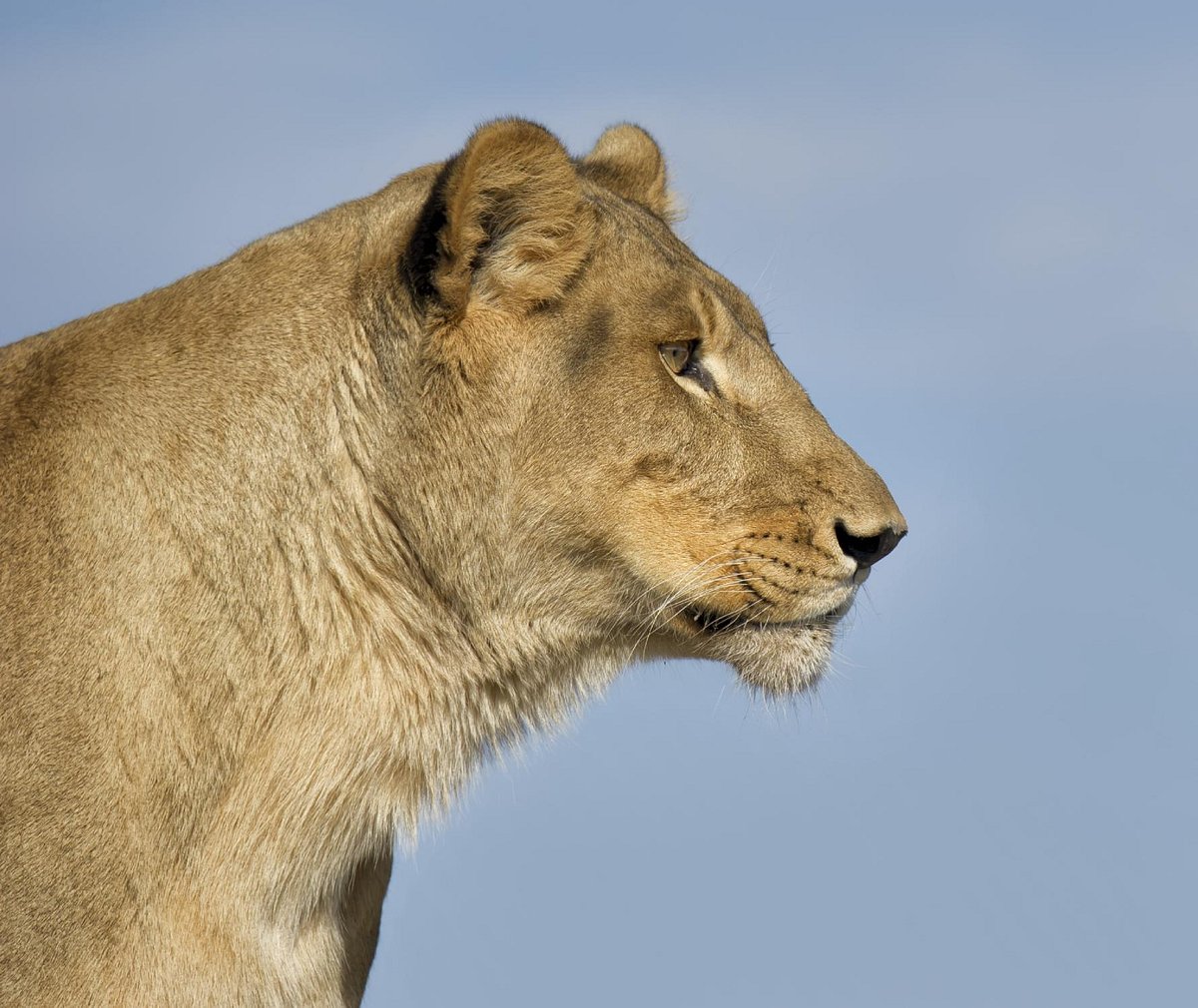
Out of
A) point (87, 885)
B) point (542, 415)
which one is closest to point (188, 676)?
point (87, 885)

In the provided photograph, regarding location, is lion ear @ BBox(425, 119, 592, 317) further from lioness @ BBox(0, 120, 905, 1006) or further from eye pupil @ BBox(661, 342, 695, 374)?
eye pupil @ BBox(661, 342, 695, 374)

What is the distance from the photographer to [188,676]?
5703 millimetres

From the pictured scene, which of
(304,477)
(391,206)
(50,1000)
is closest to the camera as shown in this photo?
(50,1000)

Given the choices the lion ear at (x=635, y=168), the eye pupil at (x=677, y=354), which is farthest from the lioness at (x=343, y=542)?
the lion ear at (x=635, y=168)

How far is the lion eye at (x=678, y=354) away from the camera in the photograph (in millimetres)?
6227

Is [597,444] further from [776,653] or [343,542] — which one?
[776,653]

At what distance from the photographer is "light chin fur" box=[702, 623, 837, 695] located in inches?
254

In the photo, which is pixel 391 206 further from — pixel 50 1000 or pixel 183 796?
pixel 50 1000

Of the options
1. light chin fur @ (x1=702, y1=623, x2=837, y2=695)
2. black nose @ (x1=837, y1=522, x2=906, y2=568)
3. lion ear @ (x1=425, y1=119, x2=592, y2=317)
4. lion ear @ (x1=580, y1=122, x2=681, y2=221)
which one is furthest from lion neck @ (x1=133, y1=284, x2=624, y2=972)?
lion ear @ (x1=580, y1=122, x2=681, y2=221)

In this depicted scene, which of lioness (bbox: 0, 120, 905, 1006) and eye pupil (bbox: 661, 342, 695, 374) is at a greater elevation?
eye pupil (bbox: 661, 342, 695, 374)

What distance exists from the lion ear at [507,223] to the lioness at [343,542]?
0.01 m

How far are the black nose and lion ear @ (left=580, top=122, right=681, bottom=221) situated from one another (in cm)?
Result: 202

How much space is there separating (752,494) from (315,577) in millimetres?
1576

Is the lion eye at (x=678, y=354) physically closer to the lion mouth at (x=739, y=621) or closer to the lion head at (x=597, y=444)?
the lion head at (x=597, y=444)
